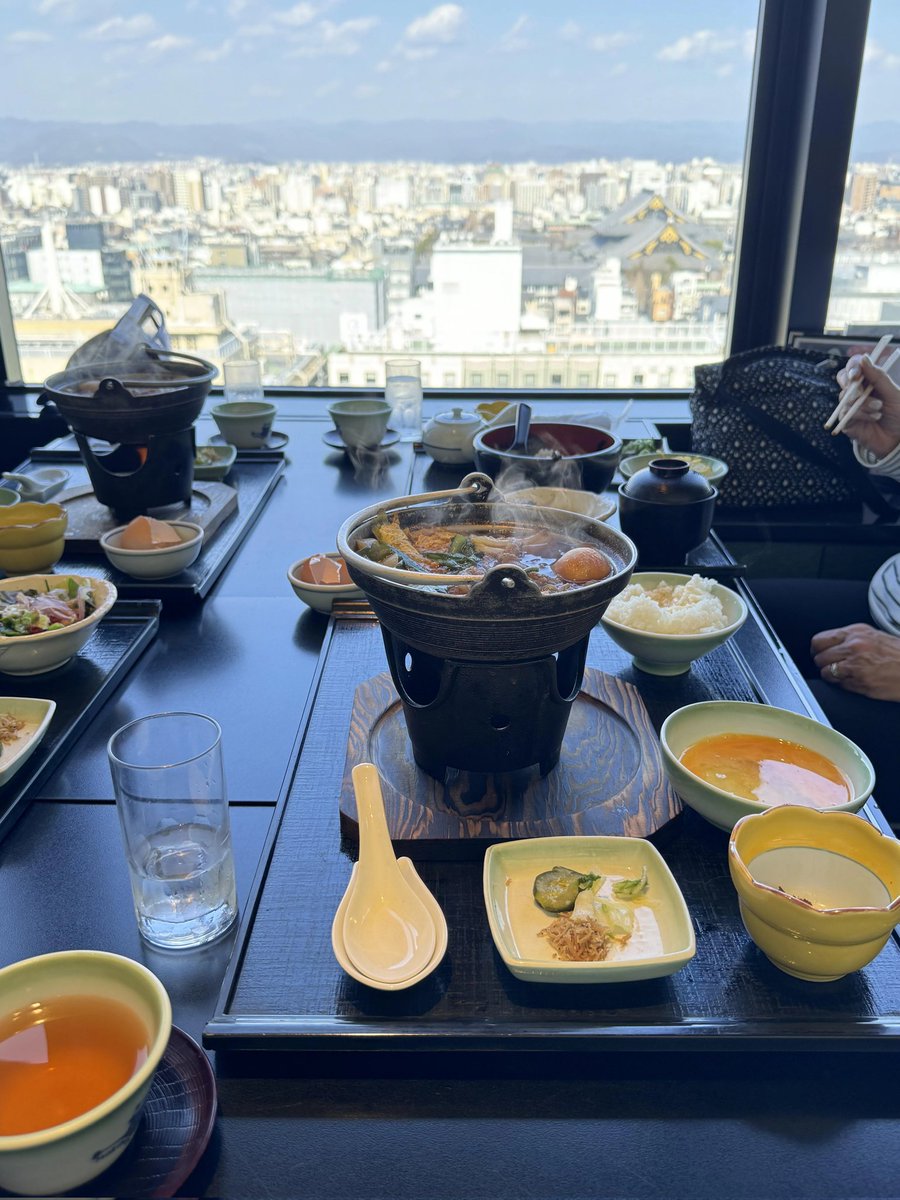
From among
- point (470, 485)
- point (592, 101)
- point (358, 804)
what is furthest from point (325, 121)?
point (358, 804)

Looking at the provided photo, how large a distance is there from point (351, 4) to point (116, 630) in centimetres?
314

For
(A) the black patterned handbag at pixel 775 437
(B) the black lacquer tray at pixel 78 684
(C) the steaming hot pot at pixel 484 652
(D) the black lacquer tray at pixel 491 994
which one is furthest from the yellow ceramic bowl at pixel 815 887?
(A) the black patterned handbag at pixel 775 437

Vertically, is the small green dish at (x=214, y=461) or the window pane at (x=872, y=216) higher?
the window pane at (x=872, y=216)

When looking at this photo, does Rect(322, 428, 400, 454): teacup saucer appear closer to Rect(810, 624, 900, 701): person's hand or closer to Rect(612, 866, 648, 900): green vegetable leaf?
Rect(810, 624, 900, 701): person's hand

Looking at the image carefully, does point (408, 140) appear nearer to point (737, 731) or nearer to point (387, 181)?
point (387, 181)

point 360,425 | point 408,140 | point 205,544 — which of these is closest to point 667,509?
point 205,544

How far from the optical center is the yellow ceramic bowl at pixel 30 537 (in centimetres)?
204

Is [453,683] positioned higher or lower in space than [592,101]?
lower

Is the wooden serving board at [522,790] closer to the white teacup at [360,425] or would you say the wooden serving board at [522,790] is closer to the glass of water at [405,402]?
the white teacup at [360,425]

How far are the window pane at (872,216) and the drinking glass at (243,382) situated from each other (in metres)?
2.43

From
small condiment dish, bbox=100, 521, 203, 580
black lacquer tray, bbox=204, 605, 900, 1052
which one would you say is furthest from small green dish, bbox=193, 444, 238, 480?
black lacquer tray, bbox=204, 605, 900, 1052

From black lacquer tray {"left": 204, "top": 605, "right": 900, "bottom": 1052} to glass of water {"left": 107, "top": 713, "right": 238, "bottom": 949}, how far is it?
0.06m

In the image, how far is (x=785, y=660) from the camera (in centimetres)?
182

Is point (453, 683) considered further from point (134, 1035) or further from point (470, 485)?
point (134, 1035)
